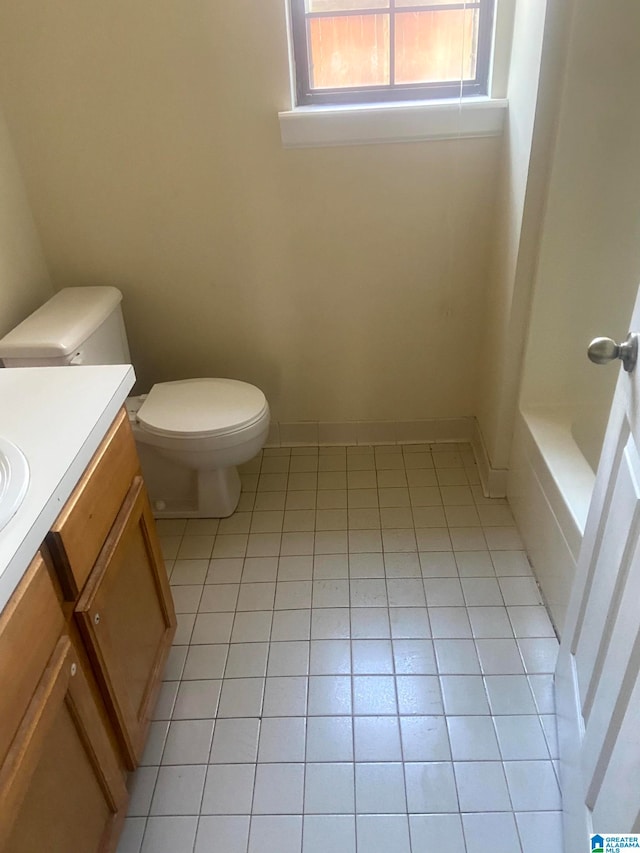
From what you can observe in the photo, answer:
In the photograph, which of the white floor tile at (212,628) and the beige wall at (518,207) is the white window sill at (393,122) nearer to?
the beige wall at (518,207)

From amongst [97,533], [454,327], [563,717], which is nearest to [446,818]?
[563,717]

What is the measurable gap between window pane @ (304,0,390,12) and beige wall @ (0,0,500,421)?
146 millimetres

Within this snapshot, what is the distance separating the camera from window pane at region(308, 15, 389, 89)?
1831 mm

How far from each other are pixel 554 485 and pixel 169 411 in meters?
1.16

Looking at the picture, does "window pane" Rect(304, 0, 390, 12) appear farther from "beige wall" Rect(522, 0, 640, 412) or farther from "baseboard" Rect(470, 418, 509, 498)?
"baseboard" Rect(470, 418, 509, 498)

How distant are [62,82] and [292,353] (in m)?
1.11

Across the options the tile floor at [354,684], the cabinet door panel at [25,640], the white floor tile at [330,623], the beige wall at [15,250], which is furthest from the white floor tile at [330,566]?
the beige wall at [15,250]

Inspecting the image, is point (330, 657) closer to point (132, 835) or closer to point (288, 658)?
point (288, 658)

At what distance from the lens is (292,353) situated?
2.30 metres

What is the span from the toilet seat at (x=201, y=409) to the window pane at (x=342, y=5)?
45.7 inches

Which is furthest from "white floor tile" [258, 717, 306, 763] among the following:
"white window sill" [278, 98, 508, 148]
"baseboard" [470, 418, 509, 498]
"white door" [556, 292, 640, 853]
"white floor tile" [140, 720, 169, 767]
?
"white window sill" [278, 98, 508, 148]

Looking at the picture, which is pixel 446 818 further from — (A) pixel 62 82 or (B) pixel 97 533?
(A) pixel 62 82

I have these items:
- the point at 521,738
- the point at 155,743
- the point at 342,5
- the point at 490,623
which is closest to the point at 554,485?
the point at 490,623

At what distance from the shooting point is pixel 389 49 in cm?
186
